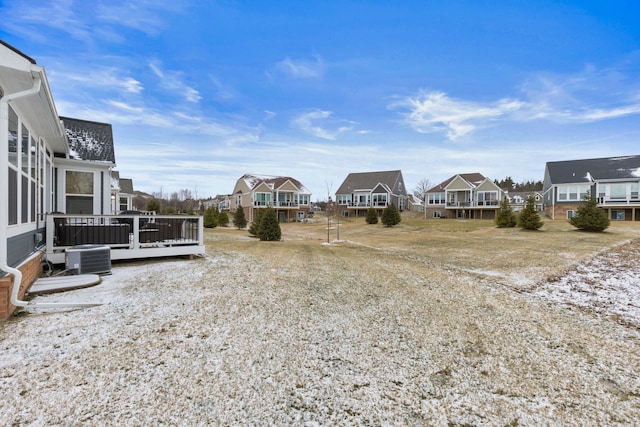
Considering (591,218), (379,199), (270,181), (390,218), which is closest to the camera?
(591,218)

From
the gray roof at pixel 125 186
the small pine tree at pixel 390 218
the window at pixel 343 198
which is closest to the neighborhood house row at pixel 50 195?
the gray roof at pixel 125 186

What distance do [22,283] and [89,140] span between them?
777 centimetres

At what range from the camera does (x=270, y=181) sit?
46156 mm

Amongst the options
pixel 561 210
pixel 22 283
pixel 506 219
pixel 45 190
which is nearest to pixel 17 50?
pixel 22 283

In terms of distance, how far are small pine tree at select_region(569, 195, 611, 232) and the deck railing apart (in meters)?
23.3

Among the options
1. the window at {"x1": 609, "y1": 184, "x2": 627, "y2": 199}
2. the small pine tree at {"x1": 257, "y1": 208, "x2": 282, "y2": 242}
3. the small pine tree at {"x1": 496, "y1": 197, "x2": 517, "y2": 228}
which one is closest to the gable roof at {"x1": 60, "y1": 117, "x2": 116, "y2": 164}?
the small pine tree at {"x1": 257, "y1": 208, "x2": 282, "y2": 242}

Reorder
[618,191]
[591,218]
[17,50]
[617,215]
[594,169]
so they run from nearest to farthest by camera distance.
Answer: [17,50] < [591,218] < [618,191] < [617,215] < [594,169]

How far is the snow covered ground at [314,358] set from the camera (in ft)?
8.66

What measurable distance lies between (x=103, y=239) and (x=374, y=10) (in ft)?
46.7

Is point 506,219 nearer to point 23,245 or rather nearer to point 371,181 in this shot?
point 371,181

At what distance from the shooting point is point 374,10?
14000 mm

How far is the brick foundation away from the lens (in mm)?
4082

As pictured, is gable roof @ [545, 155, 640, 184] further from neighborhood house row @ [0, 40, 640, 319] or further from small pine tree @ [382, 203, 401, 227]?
neighborhood house row @ [0, 40, 640, 319]

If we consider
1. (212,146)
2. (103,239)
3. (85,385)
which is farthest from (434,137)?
(85,385)
